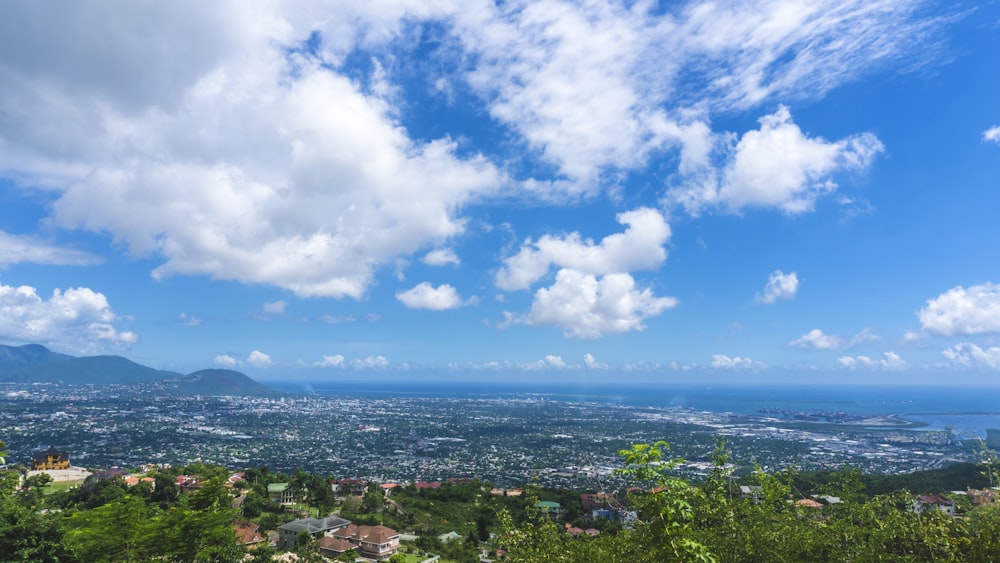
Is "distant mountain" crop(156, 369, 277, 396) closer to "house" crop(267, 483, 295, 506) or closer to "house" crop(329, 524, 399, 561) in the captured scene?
"house" crop(267, 483, 295, 506)

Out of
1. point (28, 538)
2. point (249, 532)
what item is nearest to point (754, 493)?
point (28, 538)

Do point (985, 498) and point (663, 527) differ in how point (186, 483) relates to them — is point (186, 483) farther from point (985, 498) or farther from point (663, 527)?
point (985, 498)

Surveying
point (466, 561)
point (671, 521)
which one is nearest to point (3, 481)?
point (671, 521)

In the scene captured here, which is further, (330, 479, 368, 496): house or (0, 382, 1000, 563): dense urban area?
(330, 479, 368, 496): house

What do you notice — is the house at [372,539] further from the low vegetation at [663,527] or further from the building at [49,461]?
the building at [49,461]

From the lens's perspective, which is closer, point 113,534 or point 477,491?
point 113,534

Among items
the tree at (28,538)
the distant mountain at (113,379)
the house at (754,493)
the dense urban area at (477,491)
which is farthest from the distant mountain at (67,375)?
the house at (754,493)

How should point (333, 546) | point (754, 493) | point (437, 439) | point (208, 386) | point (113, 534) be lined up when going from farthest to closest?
point (208, 386) → point (437, 439) → point (333, 546) → point (113, 534) → point (754, 493)

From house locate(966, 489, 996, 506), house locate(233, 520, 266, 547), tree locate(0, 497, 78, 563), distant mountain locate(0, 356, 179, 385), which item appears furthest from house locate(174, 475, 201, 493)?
distant mountain locate(0, 356, 179, 385)
